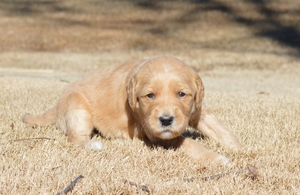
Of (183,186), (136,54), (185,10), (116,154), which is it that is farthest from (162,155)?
(185,10)

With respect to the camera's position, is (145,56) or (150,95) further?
(145,56)

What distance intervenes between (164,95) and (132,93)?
344mm

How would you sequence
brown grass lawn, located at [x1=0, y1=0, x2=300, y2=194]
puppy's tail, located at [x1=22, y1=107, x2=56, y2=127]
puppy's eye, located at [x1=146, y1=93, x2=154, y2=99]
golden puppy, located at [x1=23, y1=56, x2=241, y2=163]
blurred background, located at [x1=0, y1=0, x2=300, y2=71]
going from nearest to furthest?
brown grass lawn, located at [x1=0, y1=0, x2=300, y2=194]
golden puppy, located at [x1=23, y1=56, x2=241, y2=163]
puppy's eye, located at [x1=146, y1=93, x2=154, y2=99]
puppy's tail, located at [x1=22, y1=107, x2=56, y2=127]
blurred background, located at [x1=0, y1=0, x2=300, y2=71]

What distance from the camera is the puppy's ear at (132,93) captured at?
4.11 metres

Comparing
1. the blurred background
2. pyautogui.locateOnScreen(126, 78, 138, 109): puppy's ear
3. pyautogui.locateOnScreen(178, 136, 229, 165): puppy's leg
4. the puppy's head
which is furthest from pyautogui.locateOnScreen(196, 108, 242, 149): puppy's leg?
the blurred background

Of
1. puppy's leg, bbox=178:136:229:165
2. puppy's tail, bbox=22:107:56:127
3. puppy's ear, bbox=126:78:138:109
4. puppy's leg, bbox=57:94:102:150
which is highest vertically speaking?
puppy's ear, bbox=126:78:138:109

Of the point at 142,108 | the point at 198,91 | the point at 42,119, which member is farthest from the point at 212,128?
the point at 42,119

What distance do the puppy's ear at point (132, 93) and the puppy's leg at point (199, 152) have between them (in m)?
0.47

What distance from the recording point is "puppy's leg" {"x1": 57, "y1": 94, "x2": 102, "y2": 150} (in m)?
4.57

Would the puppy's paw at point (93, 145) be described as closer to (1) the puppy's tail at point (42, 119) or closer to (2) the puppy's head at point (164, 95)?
(2) the puppy's head at point (164, 95)

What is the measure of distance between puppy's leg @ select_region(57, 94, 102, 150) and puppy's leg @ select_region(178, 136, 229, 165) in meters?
0.90

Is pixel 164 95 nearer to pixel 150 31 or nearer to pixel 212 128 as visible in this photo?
pixel 212 128

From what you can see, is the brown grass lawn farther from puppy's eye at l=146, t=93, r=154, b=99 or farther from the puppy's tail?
puppy's eye at l=146, t=93, r=154, b=99

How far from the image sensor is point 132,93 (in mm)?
4117
